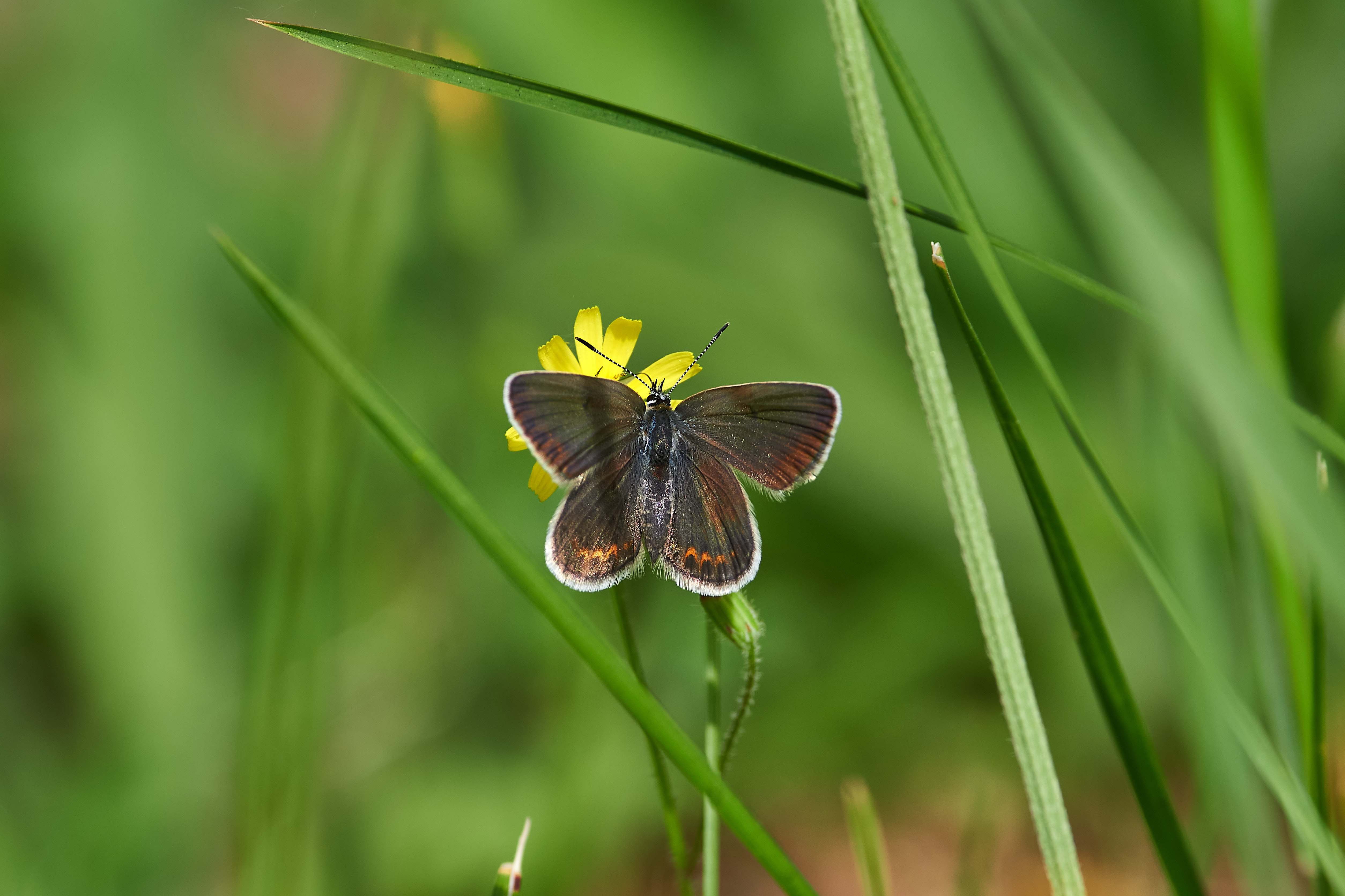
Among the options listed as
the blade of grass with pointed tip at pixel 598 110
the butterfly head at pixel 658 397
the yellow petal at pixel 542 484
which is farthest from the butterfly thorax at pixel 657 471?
the blade of grass with pointed tip at pixel 598 110

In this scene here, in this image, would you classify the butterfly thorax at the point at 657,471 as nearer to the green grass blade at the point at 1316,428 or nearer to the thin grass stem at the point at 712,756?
the thin grass stem at the point at 712,756

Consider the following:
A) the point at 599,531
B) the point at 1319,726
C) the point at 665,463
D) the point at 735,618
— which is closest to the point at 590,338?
the point at 665,463

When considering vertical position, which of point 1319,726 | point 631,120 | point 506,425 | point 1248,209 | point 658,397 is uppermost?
point 506,425

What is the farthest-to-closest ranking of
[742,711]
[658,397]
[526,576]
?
1. [658,397]
2. [742,711]
3. [526,576]

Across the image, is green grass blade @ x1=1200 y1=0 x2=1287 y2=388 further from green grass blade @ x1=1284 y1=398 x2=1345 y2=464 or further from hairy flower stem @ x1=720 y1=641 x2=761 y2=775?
hairy flower stem @ x1=720 y1=641 x2=761 y2=775

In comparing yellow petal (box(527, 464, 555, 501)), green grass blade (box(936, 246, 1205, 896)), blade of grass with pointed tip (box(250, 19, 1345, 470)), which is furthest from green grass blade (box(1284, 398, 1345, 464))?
yellow petal (box(527, 464, 555, 501))

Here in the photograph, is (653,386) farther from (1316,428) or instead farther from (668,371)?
(1316,428)

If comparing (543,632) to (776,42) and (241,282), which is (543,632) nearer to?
(241,282)
